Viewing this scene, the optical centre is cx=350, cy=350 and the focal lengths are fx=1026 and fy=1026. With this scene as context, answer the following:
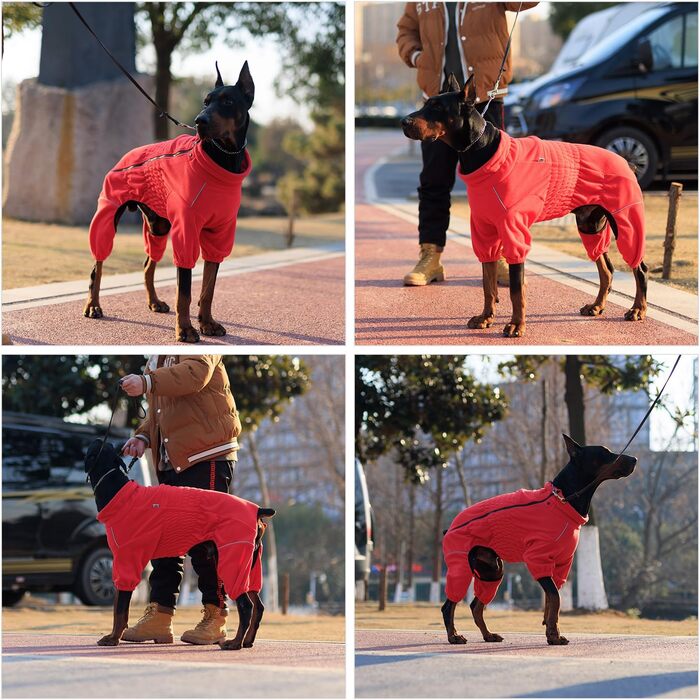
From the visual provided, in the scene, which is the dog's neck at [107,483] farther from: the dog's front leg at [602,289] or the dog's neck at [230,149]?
the dog's front leg at [602,289]

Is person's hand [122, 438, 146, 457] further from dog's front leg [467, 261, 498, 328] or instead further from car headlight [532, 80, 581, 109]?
car headlight [532, 80, 581, 109]

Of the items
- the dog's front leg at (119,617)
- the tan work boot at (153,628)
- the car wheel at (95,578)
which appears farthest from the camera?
the car wheel at (95,578)

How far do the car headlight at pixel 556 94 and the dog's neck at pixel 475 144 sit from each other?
224 inches

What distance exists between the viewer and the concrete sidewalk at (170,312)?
6.37 metres

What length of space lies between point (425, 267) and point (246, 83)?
6.66 ft

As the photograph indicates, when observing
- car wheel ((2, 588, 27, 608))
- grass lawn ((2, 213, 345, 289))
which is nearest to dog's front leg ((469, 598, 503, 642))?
grass lawn ((2, 213, 345, 289))

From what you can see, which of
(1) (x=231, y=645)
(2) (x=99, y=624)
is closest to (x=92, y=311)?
(2) (x=99, y=624)

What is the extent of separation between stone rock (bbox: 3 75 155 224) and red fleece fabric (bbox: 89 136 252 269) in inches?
289

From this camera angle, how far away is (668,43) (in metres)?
10.9

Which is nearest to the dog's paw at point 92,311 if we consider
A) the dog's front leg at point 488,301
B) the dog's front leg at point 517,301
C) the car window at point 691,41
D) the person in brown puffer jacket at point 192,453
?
the person in brown puffer jacket at point 192,453

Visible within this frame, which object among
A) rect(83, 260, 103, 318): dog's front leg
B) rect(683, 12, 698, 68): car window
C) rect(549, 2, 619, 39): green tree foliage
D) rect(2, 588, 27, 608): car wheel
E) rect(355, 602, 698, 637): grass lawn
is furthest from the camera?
rect(549, 2, 619, 39): green tree foliage

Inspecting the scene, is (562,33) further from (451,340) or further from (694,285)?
(451,340)

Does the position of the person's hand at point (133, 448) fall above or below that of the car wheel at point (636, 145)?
below

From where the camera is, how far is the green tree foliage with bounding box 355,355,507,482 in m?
9.01
